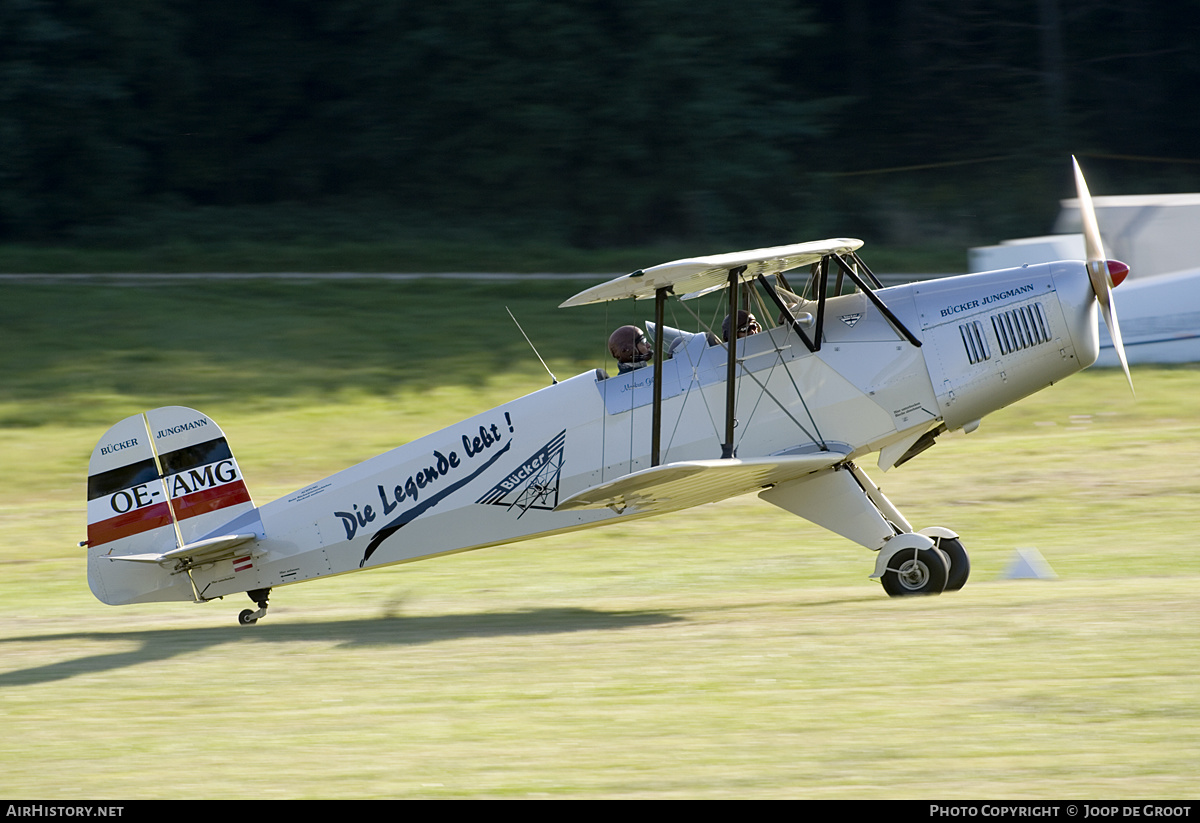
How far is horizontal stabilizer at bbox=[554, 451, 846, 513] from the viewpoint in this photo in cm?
909

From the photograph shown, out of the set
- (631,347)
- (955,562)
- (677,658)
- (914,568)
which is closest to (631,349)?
(631,347)

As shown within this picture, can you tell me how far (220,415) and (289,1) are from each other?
2264cm

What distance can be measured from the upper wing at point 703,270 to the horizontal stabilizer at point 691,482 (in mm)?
1267

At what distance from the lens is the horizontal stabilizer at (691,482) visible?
358 inches

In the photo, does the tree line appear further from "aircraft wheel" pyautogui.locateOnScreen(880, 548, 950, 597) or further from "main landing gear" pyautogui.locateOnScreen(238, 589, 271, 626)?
"aircraft wheel" pyautogui.locateOnScreen(880, 548, 950, 597)

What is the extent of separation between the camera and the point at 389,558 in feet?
35.4

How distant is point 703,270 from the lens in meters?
9.48

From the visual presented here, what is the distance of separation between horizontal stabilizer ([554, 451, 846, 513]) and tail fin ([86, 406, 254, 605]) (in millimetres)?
2986

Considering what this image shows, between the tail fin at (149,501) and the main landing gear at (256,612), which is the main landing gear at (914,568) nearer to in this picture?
the main landing gear at (256,612)

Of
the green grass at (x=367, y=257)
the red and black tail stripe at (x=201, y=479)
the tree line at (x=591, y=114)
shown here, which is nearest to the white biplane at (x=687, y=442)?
the red and black tail stripe at (x=201, y=479)

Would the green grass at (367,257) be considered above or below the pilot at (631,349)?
above

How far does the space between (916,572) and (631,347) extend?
2.75 metres

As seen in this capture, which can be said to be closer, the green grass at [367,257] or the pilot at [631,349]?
the pilot at [631,349]

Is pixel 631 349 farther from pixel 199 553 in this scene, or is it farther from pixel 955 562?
pixel 199 553
